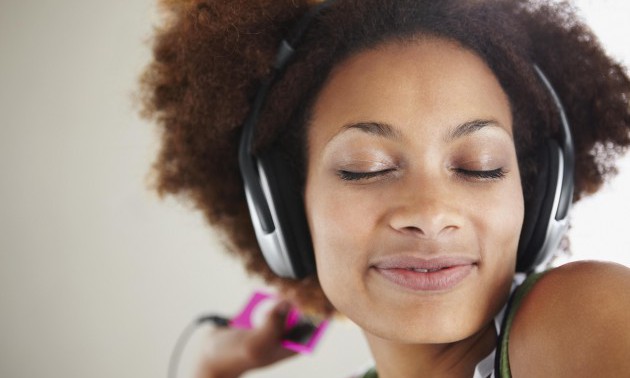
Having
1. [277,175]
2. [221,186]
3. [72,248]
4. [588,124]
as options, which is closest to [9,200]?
[72,248]

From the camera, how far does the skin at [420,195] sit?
77 cm

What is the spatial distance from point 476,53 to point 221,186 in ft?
1.59

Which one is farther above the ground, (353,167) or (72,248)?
(72,248)

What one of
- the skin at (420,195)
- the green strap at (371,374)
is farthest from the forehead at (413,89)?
the green strap at (371,374)

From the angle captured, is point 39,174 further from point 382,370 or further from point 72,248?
point 382,370

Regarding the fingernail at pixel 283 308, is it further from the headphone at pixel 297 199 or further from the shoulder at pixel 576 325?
the shoulder at pixel 576 325

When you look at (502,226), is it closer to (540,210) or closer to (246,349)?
(540,210)

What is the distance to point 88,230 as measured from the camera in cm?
193

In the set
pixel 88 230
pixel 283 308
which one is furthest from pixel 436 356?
pixel 88 230

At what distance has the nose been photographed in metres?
0.75

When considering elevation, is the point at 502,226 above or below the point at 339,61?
below

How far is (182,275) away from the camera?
Answer: 1.94 m

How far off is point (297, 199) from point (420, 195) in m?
0.21

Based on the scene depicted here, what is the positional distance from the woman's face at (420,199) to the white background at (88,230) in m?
1.10
